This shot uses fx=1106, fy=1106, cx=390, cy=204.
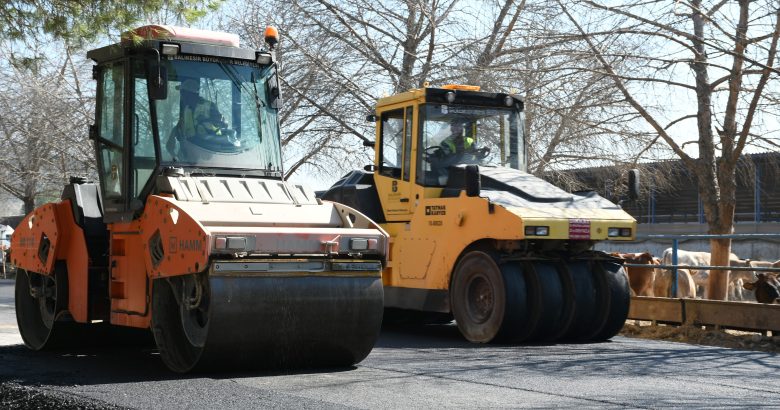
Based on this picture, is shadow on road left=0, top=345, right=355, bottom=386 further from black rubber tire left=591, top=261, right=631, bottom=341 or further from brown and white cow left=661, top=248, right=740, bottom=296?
brown and white cow left=661, top=248, right=740, bottom=296

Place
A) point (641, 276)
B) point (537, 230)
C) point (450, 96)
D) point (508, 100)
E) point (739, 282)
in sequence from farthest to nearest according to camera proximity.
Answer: point (739, 282) → point (641, 276) → point (508, 100) → point (450, 96) → point (537, 230)

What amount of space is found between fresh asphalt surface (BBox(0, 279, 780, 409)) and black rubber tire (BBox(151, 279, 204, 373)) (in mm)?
178

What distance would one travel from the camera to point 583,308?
1227 centimetres

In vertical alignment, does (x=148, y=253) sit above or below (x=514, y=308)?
above

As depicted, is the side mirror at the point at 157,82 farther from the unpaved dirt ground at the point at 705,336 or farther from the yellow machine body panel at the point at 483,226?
the unpaved dirt ground at the point at 705,336

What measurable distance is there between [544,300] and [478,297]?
90 centimetres

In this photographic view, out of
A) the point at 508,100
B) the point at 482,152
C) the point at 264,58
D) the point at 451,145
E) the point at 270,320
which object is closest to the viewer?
the point at 270,320

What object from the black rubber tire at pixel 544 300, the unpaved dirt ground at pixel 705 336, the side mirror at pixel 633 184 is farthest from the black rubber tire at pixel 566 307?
the unpaved dirt ground at pixel 705 336

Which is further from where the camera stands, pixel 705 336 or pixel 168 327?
pixel 705 336

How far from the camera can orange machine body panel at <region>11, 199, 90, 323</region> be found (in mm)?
10123

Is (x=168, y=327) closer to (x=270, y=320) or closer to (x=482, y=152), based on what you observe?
(x=270, y=320)

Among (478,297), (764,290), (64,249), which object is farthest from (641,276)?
(64,249)

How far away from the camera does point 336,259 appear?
8992 mm

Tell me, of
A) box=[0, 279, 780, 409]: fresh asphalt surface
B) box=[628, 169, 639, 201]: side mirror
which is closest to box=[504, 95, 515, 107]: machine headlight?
box=[628, 169, 639, 201]: side mirror
